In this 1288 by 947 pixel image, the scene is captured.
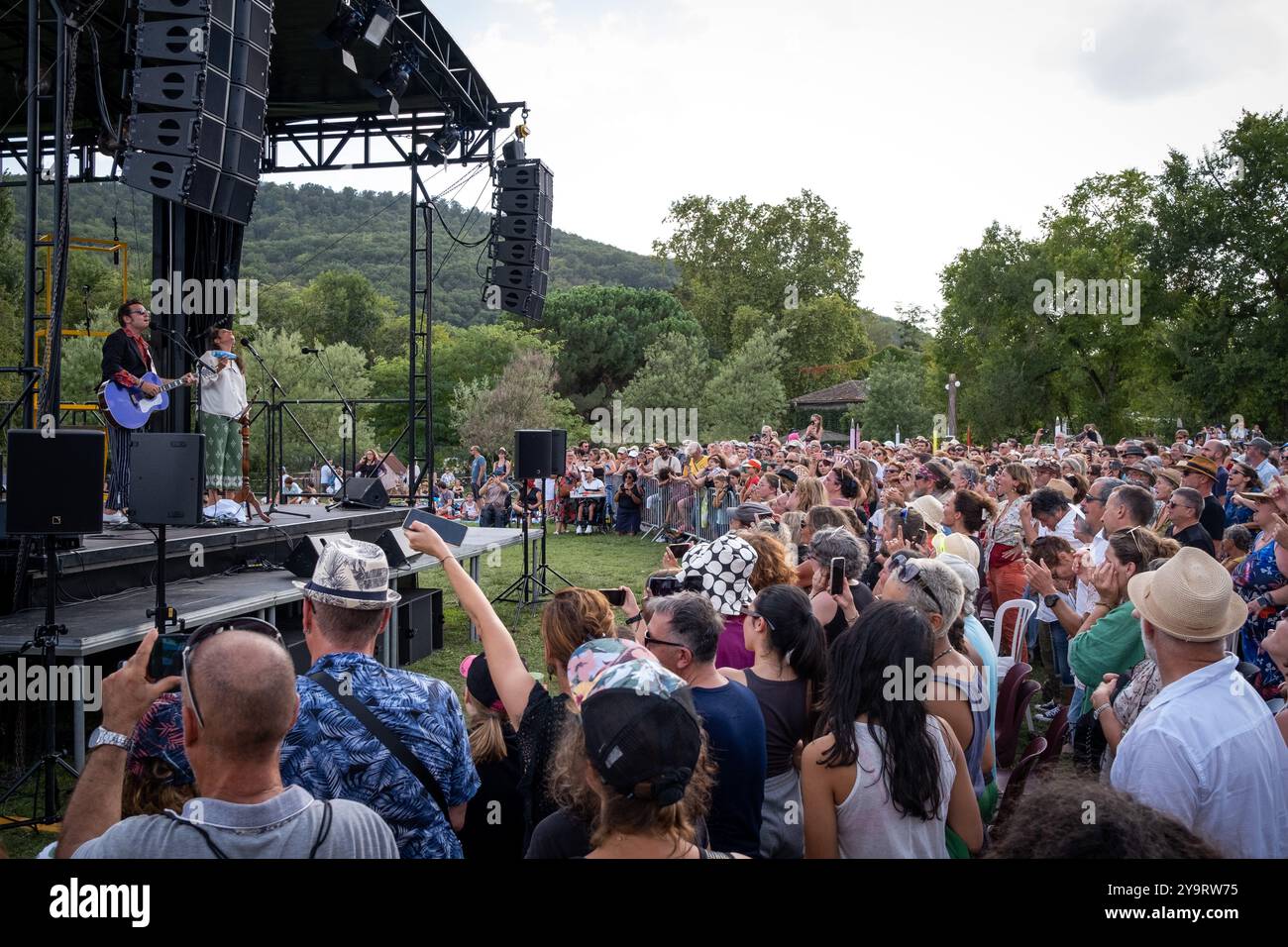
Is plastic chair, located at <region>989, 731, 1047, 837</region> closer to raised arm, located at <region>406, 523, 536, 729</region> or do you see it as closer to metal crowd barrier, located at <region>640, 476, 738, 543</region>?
raised arm, located at <region>406, 523, 536, 729</region>

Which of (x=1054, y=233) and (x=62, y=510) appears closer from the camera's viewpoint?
(x=62, y=510)

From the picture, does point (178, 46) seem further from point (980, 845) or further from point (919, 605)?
point (980, 845)

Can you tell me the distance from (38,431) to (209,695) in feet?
13.1

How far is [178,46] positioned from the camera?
23.1 feet

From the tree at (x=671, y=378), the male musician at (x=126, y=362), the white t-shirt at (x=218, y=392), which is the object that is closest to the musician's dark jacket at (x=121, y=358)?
the male musician at (x=126, y=362)

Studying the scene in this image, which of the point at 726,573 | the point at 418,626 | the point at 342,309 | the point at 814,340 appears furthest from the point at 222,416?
the point at 814,340

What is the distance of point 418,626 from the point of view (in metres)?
8.81

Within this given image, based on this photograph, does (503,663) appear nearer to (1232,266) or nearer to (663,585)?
(663,585)

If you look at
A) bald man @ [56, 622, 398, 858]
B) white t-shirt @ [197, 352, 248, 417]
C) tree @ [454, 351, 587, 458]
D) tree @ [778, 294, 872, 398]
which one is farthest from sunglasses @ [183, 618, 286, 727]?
tree @ [778, 294, 872, 398]

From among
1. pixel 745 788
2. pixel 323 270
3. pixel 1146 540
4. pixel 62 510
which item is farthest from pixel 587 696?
pixel 323 270

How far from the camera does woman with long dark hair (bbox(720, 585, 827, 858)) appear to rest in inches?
123

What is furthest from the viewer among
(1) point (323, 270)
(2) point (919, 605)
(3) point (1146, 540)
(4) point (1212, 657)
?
(1) point (323, 270)

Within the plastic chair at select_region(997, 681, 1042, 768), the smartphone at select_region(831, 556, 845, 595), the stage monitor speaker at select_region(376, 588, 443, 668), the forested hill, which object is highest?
the forested hill

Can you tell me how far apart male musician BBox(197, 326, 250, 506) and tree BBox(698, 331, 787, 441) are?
95.1 feet
